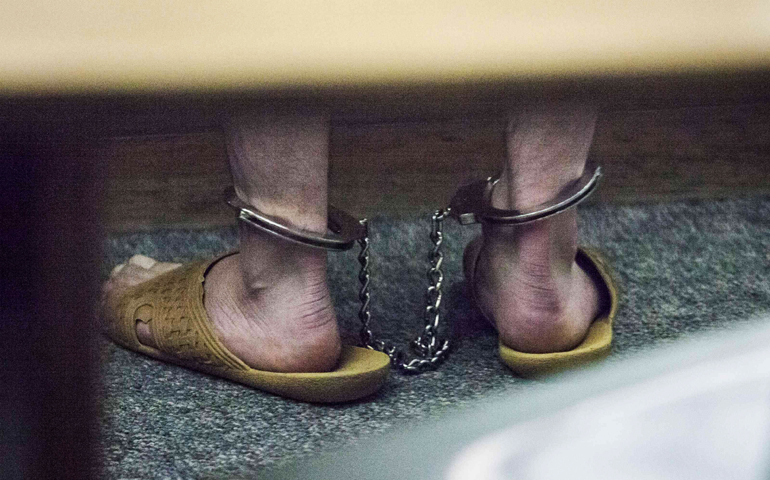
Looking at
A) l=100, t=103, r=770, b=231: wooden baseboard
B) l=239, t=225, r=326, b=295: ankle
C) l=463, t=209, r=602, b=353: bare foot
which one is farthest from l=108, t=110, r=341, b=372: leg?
l=100, t=103, r=770, b=231: wooden baseboard

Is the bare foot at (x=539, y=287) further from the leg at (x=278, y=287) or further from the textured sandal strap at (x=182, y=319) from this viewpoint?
the textured sandal strap at (x=182, y=319)

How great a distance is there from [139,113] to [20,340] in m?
0.15

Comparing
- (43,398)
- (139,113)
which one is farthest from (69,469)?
(139,113)

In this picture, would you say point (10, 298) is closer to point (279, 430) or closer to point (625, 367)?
point (279, 430)

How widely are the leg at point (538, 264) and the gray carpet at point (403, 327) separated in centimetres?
8

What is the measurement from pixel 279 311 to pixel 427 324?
24 centimetres

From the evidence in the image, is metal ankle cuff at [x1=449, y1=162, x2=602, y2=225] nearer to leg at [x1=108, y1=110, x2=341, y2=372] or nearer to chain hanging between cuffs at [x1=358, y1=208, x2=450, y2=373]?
chain hanging between cuffs at [x1=358, y1=208, x2=450, y2=373]

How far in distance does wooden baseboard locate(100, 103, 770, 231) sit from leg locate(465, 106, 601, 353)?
49 cm

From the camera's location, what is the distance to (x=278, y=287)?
89 centimetres

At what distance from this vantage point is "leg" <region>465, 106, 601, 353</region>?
842 mm

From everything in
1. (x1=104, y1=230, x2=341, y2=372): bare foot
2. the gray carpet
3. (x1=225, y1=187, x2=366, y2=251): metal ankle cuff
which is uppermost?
(x1=225, y1=187, x2=366, y2=251): metal ankle cuff

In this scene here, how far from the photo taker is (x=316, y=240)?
0.75 m

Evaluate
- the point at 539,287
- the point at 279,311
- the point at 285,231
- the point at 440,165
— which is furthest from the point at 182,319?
the point at 440,165

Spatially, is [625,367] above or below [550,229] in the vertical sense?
below
